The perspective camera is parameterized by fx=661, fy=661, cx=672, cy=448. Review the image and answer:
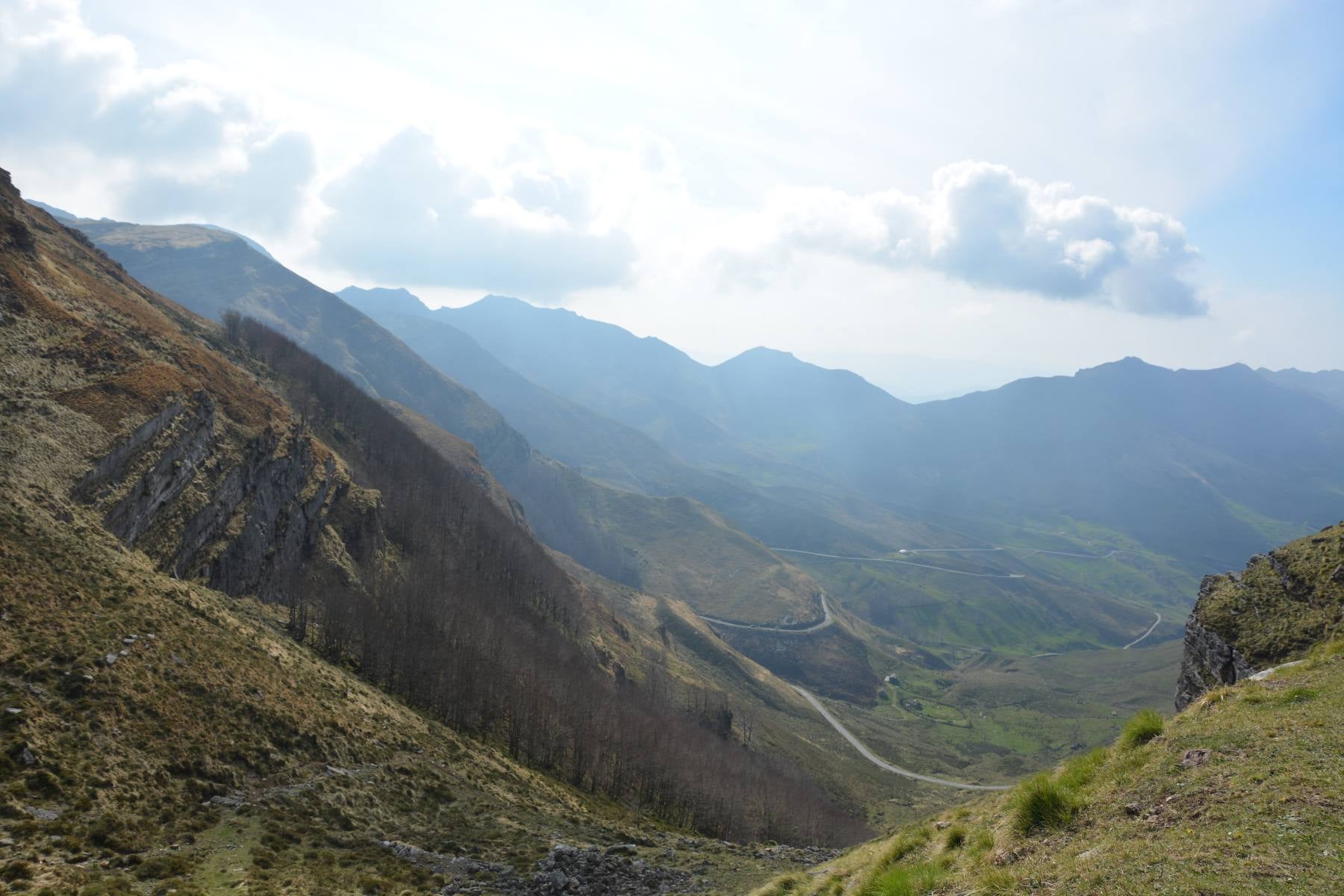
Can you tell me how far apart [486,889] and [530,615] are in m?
111

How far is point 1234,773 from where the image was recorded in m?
13.0

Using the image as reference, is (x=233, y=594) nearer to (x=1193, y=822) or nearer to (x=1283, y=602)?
(x=1193, y=822)

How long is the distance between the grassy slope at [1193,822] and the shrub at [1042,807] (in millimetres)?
151

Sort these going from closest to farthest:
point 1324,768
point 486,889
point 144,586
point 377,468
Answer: point 1324,768
point 486,889
point 144,586
point 377,468

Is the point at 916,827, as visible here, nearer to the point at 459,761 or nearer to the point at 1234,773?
the point at 1234,773

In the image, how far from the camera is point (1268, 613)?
128 feet

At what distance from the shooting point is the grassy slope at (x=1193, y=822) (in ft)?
32.9

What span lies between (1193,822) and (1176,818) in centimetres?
40

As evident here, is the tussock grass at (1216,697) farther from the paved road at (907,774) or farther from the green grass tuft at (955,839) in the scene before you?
the paved road at (907,774)

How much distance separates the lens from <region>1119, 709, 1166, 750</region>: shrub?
16.0 meters

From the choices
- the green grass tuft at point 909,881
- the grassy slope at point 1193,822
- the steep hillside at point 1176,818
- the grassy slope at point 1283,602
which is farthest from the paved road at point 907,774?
the green grass tuft at point 909,881

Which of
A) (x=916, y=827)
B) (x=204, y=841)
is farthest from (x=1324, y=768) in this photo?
(x=204, y=841)

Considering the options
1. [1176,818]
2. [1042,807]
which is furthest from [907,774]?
[1176,818]

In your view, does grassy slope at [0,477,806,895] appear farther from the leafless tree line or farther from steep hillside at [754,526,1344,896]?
the leafless tree line
